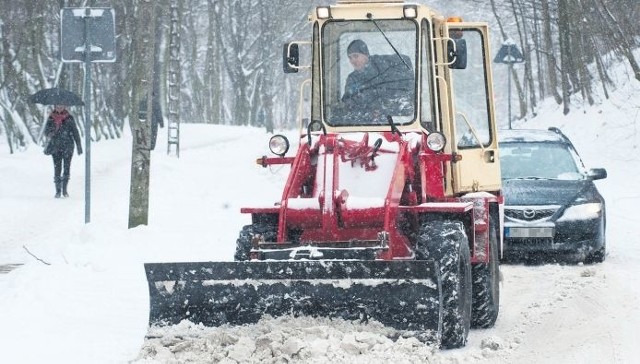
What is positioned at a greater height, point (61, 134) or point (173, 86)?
point (173, 86)

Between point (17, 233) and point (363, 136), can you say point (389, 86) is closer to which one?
point (363, 136)

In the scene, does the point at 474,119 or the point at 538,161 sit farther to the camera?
the point at 538,161

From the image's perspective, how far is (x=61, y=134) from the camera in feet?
75.1

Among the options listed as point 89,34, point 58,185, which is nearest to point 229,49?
point 58,185

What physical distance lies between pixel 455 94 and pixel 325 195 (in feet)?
6.76

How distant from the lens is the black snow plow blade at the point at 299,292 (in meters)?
7.84

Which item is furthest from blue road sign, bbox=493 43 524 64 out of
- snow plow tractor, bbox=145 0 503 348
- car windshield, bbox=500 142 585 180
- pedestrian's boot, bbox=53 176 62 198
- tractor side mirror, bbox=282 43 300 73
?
tractor side mirror, bbox=282 43 300 73

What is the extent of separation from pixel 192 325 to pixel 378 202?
156 cm

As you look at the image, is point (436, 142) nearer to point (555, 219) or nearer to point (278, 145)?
point (278, 145)

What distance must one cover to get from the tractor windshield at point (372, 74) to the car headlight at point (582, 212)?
4.82m

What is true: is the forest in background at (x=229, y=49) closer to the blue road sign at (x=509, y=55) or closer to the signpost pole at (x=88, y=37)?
the signpost pole at (x=88, y=37)

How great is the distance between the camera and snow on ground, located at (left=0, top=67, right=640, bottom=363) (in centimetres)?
775

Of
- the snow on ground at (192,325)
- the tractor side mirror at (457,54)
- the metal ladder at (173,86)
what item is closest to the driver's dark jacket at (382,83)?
the tractor side mirror at (457,54)

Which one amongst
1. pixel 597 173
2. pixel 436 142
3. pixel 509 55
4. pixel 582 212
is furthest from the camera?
pixel 509 55
